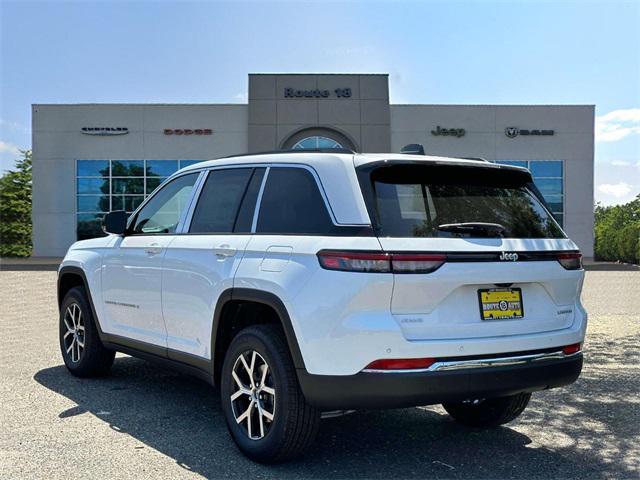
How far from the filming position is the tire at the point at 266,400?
3.90m

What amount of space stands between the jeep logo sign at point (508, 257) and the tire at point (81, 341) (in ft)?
13.3

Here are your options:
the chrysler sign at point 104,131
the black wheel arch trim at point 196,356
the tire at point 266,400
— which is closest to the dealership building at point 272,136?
the chrysler sign at point 104,131

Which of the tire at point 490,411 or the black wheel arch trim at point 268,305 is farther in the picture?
the tire at point 490,411

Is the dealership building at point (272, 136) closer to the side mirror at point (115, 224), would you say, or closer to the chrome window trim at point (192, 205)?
the side mirror at point (115, 224)

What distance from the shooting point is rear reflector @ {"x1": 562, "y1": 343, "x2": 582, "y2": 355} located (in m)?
4.21

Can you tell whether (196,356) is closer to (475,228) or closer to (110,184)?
(475,228)

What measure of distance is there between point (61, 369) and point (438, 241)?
4883mm

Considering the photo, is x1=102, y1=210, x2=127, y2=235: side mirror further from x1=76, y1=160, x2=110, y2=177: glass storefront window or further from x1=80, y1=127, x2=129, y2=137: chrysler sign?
x1=76, y1=160, x2=110, y2=177: glass storefront window

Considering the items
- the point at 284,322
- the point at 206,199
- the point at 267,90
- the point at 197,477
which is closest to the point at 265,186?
the point at 206,199

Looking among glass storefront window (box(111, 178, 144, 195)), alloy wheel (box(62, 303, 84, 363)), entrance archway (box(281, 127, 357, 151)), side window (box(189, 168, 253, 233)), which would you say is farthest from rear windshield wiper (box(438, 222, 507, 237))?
glass storefront window (box(111, 178, 144, 195))

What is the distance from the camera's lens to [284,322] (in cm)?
389

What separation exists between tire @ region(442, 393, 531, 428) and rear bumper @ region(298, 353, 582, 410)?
1022 mm

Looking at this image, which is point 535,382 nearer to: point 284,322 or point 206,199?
point 284,322

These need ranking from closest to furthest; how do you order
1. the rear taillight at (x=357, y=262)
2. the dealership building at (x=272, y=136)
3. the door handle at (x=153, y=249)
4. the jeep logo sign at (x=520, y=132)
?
the rear taillight at (x=357, y=262) → the door handle at (x=153, y=249) → the dealership building at (x=272, y=136) → the jeep logo sign at (x=520, y=132)
